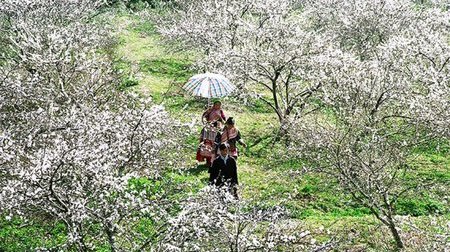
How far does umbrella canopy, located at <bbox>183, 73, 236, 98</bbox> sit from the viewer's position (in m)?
13.5

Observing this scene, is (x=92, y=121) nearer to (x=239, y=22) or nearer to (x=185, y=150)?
(x=185, y=150)

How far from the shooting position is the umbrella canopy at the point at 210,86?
1352 centimetres

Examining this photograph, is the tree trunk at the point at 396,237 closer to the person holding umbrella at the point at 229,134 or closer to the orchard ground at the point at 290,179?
the orchard ground at the point at 290,179

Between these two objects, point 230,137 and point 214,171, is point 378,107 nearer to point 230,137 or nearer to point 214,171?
point 230,137

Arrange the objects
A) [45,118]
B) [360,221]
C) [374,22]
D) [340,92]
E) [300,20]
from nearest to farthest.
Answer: [45,118]
[360,221]
[340,92]
[300,20]
[374,22]

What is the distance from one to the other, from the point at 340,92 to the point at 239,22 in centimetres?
649

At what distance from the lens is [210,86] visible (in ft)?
44.9

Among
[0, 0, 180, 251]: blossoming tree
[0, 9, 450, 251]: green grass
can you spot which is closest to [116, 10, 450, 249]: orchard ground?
[0, 9, 450, 251]: green grass

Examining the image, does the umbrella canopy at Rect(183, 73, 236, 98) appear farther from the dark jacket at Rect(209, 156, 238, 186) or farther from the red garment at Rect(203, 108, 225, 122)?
the dark jacket at Rect(209, 156, 238, 186)

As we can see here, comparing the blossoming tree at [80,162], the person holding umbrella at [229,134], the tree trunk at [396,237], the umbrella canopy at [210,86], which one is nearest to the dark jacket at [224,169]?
the person holding umbrella at [229,134]

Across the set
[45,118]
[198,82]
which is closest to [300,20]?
[198,82]

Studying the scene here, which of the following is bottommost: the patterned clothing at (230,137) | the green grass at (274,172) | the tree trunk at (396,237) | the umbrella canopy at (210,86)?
the green grass at (274,172)

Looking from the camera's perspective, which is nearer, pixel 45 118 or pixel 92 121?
pixel 92 121

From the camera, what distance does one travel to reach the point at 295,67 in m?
15.4
